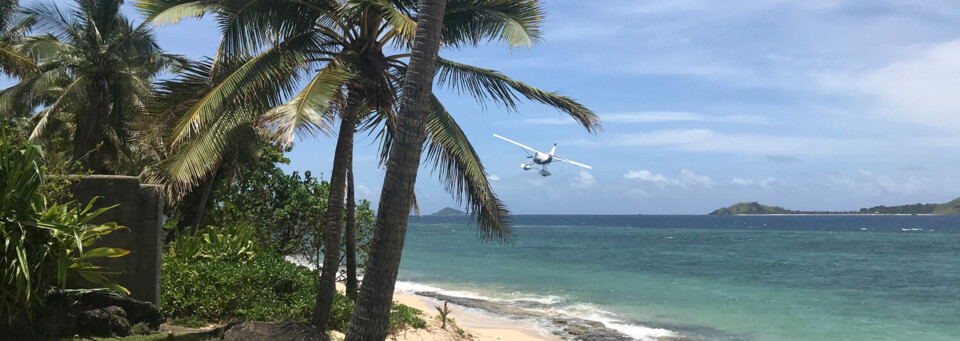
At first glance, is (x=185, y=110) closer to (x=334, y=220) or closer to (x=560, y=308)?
(x=334, y=220)

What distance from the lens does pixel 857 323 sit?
19172 millimetres

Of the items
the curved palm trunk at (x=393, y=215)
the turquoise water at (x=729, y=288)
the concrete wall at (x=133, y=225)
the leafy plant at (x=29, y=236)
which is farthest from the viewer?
the turquoise water at (x=729, y=288)

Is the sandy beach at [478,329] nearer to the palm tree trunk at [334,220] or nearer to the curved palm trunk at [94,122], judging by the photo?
the palm tree trunk at [334,220]

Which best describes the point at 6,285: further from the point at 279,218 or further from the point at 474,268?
the point at 474,268

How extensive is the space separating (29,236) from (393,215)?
2.95 metres

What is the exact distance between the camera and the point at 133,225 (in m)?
6.73

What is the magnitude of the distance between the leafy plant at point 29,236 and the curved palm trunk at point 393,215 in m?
2.28

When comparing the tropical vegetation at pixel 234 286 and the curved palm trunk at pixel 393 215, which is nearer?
the curved palm trunk at pixel 393 215

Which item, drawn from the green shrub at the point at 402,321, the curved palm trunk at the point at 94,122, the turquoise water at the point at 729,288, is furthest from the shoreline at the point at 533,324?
the curved palm trunk at the point at 94,122

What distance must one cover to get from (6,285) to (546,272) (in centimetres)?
2827

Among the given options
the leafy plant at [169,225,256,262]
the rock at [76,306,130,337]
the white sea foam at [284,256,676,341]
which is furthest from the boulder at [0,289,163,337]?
the white sea foam at [284,256,676,341]

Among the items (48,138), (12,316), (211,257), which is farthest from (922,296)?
(48,138)

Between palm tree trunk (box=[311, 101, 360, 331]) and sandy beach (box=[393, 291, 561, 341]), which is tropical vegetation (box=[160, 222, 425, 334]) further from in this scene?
palm tree trunk (box=[311, 101, 360, 331])

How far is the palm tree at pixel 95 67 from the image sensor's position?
1560 cm
